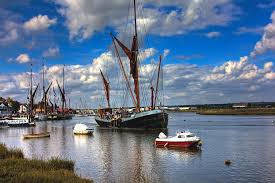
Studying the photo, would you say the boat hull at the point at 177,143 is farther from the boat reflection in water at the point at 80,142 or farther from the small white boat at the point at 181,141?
the boat reflection in water at the point at 80,142

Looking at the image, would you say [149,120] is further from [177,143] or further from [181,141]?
[181,141]

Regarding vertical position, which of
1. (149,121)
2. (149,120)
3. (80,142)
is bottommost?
(80,142)

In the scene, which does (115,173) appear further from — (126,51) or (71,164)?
(126,51)

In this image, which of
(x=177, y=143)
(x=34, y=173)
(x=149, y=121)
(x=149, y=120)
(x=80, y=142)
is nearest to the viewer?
(x=34, y=173)

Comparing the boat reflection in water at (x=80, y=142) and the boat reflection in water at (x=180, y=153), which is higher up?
Result: the boat reflection in water at (x=180, y=153)

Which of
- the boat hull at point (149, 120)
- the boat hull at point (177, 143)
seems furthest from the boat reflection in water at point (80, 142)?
the boat hull at point (149, 120)

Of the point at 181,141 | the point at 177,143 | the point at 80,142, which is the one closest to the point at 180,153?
the point at 181,141

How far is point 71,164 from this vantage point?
3434cm

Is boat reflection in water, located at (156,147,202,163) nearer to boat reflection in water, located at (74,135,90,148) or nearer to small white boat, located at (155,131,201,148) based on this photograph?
small white boat, located at (155,131,201,148)

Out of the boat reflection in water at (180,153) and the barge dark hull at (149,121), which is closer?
the boat reflection in water at (180,153)

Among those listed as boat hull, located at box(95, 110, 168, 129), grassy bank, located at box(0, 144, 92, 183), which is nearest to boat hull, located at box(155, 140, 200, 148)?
grassy bank, located at box(0, 144, 92, 183)

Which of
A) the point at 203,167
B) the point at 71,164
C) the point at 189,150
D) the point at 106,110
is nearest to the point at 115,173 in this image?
the point at 71,164

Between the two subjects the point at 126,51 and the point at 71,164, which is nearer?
the point at 71,164

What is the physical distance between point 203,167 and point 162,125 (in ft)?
182
